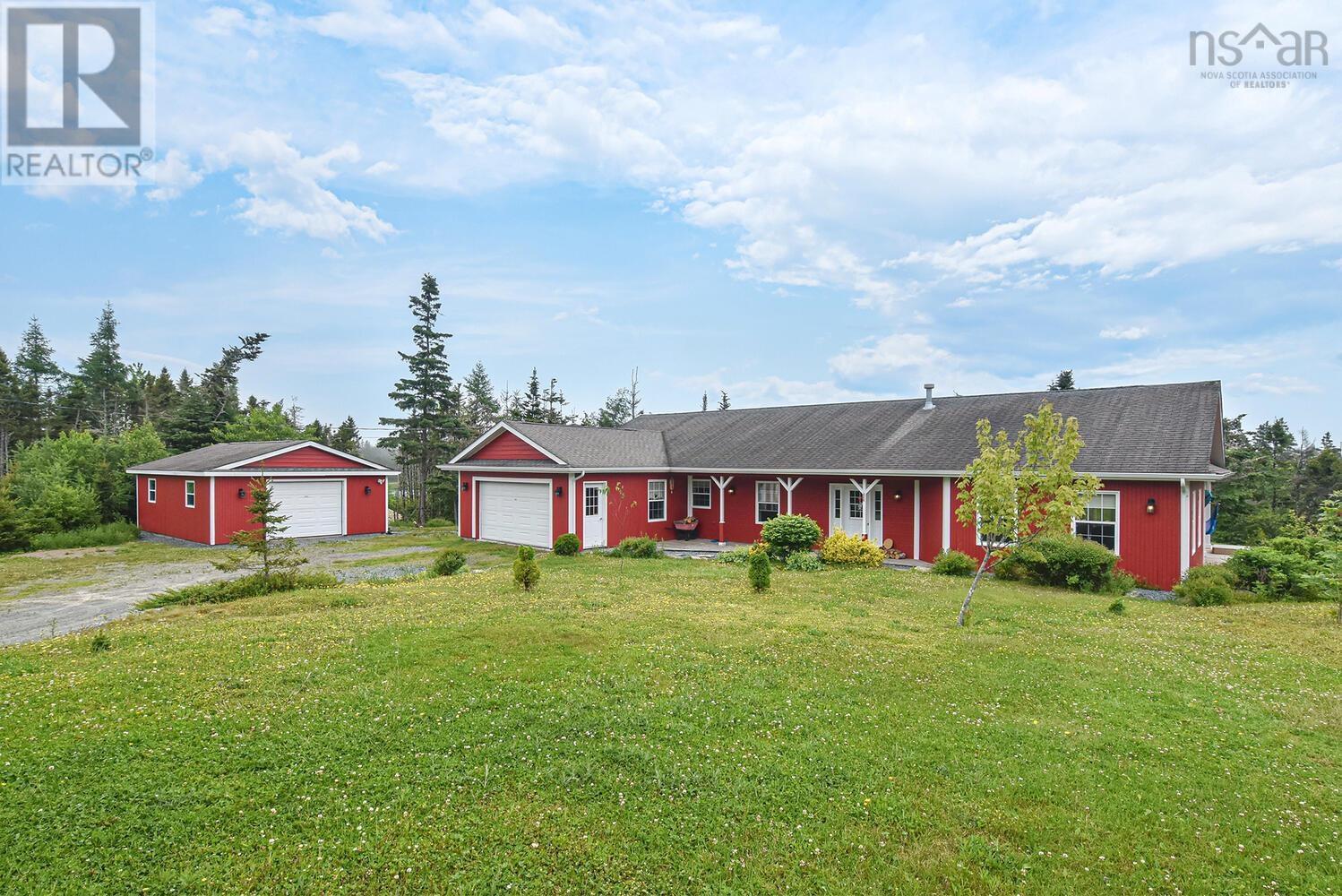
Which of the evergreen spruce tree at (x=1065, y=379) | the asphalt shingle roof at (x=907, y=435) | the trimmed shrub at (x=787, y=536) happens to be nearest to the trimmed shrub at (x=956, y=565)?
the asphalt shingle roof at (x=907, y=435)

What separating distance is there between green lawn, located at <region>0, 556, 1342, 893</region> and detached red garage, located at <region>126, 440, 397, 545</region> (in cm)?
1437

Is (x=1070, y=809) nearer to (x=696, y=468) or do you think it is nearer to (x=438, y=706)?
(x=438, y=706)

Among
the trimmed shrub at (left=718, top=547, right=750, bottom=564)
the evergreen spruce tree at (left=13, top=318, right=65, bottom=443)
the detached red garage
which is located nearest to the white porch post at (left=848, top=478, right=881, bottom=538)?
the trimmed shrub at (left=718, top=547, right=750, bottom=564)

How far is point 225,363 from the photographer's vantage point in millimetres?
39688

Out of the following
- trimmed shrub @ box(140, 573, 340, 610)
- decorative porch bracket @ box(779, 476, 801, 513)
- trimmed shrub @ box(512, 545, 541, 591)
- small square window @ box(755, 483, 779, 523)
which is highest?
decorative porch bracket @ box(779, 476, 801, 513)

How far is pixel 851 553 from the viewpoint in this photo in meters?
16.5

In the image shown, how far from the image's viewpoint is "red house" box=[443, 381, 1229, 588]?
48.2ft

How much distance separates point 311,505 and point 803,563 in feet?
59.8

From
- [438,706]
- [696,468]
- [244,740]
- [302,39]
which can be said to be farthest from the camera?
[696,468]

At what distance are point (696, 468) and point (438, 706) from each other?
51.0 feet

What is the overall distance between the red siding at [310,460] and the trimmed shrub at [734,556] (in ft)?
50.3

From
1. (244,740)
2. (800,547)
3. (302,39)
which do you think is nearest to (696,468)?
(800,547)

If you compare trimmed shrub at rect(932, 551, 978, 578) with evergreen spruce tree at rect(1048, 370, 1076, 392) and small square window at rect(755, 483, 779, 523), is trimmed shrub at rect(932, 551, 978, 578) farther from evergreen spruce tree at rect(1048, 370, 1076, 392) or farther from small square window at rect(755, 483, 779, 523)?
evergreen spruce tree at rect(1048, 370, 1076, 392)

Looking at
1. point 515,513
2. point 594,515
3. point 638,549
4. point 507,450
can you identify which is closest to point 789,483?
point 638,549
